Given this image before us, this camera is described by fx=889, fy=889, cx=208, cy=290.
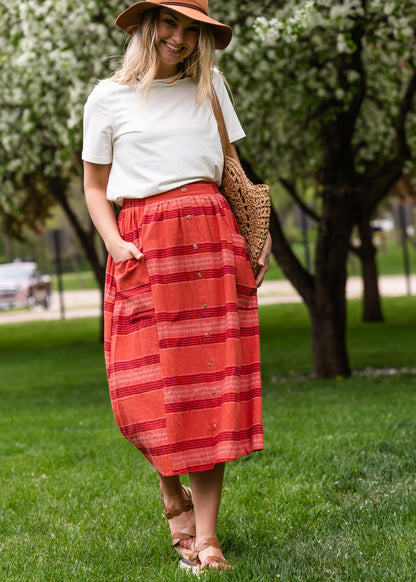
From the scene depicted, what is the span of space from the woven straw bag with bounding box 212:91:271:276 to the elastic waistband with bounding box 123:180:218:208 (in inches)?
4.9

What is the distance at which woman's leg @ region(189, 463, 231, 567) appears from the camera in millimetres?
3408

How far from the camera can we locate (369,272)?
17812mm

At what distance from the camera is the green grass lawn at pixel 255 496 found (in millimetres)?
3453

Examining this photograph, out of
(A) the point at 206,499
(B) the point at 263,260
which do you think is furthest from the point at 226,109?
(A) the point at 206,499

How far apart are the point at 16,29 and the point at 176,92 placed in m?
6.76

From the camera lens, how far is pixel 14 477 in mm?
5441

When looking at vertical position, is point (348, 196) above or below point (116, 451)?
above

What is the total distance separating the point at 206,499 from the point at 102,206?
121 centimetres

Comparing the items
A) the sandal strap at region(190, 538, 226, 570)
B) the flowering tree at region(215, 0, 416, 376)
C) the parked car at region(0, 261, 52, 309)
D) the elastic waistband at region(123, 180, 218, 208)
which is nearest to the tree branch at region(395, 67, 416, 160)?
the flowering tree at region(215, 0, 416, 376)

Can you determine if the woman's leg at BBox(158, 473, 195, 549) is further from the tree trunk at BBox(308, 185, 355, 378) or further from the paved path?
the paved path

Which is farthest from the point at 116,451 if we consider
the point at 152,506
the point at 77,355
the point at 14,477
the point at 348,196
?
the point at 77,355

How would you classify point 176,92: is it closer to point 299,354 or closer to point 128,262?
point 128,262

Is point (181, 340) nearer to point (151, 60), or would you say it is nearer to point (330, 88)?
point (151, 60)

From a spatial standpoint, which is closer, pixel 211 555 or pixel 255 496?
pixel 211 555
